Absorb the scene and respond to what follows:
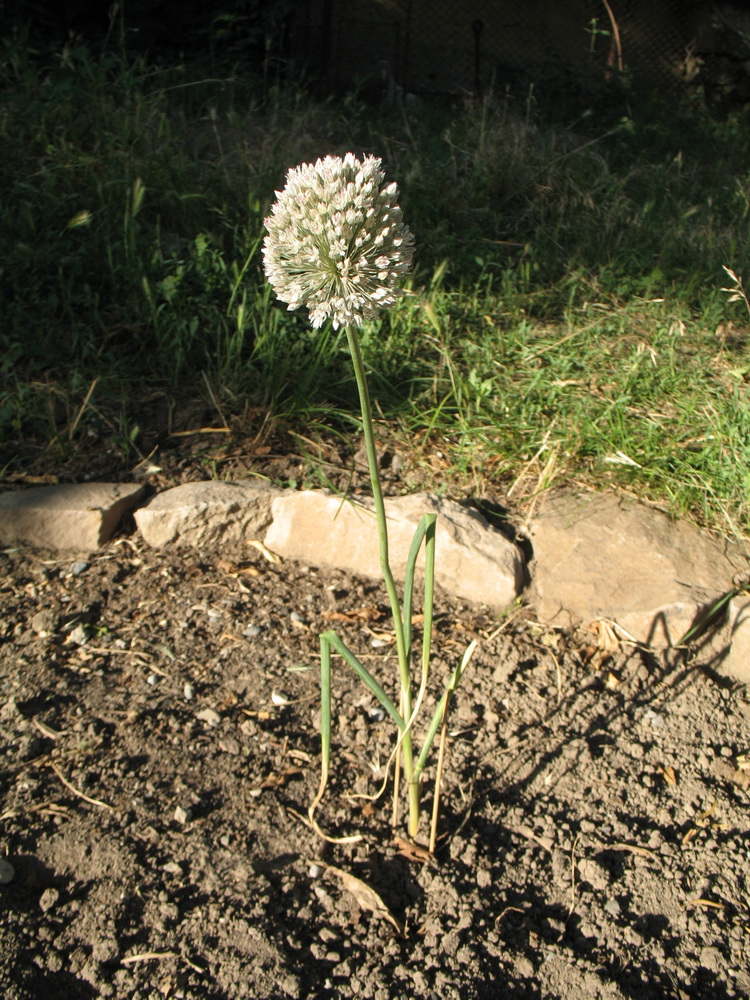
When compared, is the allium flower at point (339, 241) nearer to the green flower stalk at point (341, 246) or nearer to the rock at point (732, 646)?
the green flower stalk at point (341, 246)

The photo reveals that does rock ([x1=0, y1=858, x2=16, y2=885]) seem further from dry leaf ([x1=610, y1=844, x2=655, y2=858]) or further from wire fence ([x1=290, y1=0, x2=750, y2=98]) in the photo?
wire fence ([x1=290, y1=0, x2=750, y2=98])

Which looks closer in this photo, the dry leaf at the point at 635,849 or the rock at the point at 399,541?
the dry leaf at the point at 635,849

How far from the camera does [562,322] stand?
359 centimetres

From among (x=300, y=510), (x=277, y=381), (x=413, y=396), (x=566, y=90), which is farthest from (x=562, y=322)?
(x=566, y=90)

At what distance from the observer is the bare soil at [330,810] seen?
1713 millimetres

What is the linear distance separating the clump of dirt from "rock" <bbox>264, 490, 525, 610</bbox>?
94mm

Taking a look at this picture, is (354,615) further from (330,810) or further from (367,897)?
(367,897)

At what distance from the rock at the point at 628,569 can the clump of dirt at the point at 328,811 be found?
10 centimetres

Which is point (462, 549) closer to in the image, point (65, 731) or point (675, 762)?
point (675, 762)

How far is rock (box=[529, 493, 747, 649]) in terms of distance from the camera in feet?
8.33

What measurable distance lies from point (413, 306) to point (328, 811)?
211 cm

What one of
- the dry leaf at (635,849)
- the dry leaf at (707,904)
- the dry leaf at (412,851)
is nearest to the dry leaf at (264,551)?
the dry leaf at (412,851)

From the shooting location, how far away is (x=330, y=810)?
2.02 metres

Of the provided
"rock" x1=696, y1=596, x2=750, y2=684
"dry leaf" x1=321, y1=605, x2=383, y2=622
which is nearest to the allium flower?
"dry leaf" x1=321, y1=605, x2=383, y2=622
